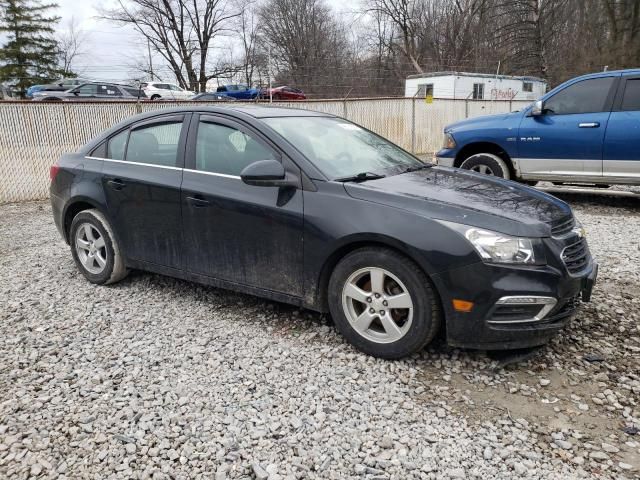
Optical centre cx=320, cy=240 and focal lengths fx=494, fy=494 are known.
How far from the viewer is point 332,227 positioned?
3.15 meters

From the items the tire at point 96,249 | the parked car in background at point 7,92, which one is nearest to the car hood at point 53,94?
the parked car in background at point 7,92

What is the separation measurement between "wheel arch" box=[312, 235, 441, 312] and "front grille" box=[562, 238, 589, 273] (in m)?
0.79

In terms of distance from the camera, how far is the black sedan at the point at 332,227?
282 centimetres

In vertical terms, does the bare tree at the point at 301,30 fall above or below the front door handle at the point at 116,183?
above

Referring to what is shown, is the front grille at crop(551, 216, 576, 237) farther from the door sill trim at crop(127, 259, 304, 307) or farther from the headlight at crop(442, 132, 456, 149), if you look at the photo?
the headlight at crop(442, 132, 456, 149)

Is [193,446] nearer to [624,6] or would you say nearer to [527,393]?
[527,393]

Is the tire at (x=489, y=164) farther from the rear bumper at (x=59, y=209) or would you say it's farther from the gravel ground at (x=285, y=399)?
the rear bumper at (x=59, y=209)

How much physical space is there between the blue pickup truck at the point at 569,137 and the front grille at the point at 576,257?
4.44 meters

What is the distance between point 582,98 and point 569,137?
59cm

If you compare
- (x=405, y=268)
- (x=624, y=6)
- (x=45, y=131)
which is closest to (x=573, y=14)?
(x=624, y=6)

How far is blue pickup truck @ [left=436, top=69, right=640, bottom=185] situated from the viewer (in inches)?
267

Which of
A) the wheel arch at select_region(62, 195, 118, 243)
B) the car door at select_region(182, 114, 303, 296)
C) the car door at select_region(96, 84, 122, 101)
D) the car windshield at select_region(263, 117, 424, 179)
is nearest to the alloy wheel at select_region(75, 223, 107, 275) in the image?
the wheel arch at select_region(62, 195, 118, 243)

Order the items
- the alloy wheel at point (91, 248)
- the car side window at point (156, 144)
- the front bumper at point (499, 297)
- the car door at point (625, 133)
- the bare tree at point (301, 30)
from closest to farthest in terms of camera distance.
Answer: the front bumper at point (499, 297)
the car side window at point (156, 144)
the alloy wheel at point (91, 248)
the car door at point (625, 133)
the bare tree at point (301, 30)

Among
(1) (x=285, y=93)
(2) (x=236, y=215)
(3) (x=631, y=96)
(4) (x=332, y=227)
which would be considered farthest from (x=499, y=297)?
(1) (x=285, y=93)
